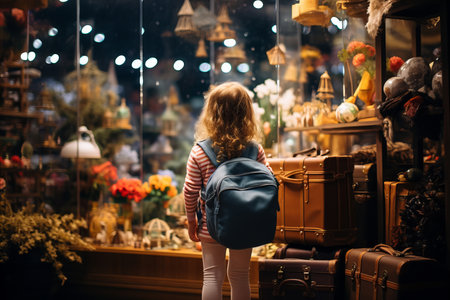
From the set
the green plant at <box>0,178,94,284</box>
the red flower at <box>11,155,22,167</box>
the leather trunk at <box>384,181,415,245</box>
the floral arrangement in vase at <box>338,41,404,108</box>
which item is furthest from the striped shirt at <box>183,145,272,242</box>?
the red flower at <box>11,155,22,167</box>

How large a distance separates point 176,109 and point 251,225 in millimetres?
2528

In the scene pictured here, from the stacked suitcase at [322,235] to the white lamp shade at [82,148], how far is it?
1948 mm

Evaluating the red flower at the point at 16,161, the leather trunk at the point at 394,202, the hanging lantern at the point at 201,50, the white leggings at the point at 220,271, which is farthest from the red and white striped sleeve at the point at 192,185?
the red flower at the point at 16,161

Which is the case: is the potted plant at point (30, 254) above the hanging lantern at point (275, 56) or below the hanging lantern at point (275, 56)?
below

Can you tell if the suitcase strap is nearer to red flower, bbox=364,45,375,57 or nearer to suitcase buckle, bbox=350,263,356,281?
suitcase buckle, bbox=350,263,356,281

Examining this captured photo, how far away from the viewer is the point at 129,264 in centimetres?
449

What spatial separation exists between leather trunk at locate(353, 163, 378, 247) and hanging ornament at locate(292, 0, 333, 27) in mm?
1423

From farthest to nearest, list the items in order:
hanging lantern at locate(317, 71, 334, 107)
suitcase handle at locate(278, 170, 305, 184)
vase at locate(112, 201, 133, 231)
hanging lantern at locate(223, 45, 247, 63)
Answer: hanging lantern at locate(223, 45, 247, 63) < vase at locate(112, 201, 133, 231) < hanging lantern at locate(317, 71, 334, 107) < suitcase handle at locate(278, 170, 305, 184)

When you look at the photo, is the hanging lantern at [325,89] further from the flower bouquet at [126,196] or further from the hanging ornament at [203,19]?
→ the flower bouquet at [126,196]

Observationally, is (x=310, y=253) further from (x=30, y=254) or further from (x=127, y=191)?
(x=30, y=254)

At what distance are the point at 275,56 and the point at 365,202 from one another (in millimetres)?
1630

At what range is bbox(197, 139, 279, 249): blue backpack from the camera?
104 inches

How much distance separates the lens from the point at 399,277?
9.21 ft

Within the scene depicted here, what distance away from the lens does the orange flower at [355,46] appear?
4051mm
